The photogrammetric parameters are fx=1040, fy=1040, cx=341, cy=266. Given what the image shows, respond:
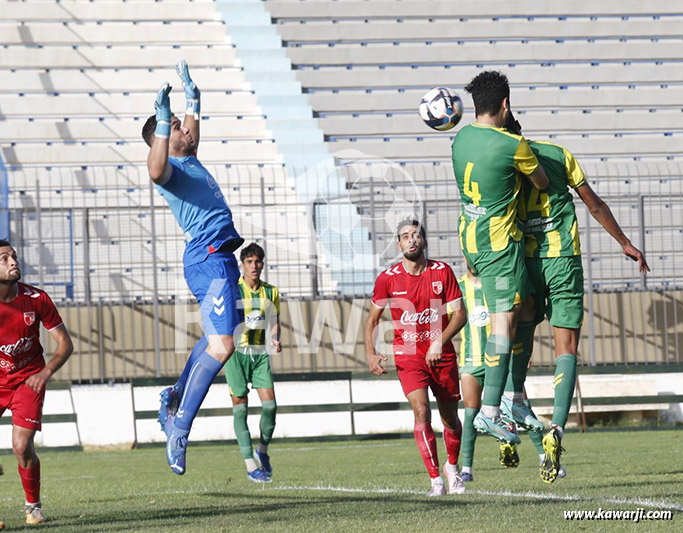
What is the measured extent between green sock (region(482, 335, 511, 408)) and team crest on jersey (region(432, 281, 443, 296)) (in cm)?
197

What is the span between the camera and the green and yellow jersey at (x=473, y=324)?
29.5 feet

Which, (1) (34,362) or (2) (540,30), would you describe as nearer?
(1) (34,362)

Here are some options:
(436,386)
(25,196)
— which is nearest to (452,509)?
(436,386)

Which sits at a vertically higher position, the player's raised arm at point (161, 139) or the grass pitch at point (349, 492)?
the player's raised arm at point (161, 139)

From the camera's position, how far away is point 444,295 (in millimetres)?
8570

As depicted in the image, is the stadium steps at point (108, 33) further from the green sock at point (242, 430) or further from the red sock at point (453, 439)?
the red sock at point (453, 439)

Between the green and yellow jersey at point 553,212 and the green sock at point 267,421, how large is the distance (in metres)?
4.69

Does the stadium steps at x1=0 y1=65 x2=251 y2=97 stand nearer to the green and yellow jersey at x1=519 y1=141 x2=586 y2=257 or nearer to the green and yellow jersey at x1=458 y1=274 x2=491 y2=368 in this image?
the green and yellow jersey at x1=458 y1=274 x2=491 y2=368

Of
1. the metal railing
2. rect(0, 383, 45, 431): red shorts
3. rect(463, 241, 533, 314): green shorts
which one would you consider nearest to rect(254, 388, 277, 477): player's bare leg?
rect(0, 383, 45, 431): red shorts

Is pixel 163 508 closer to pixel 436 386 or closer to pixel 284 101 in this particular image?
pixel 436 386

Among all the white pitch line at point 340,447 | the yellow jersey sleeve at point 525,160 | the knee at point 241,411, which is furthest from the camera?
the white pitch line at point 340,447

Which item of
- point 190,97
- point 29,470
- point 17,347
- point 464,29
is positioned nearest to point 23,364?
point 17,347

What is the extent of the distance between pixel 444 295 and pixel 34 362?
330 cm

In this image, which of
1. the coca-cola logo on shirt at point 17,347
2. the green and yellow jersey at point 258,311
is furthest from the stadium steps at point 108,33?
the coca-cola logo on shirt at point 17,347
